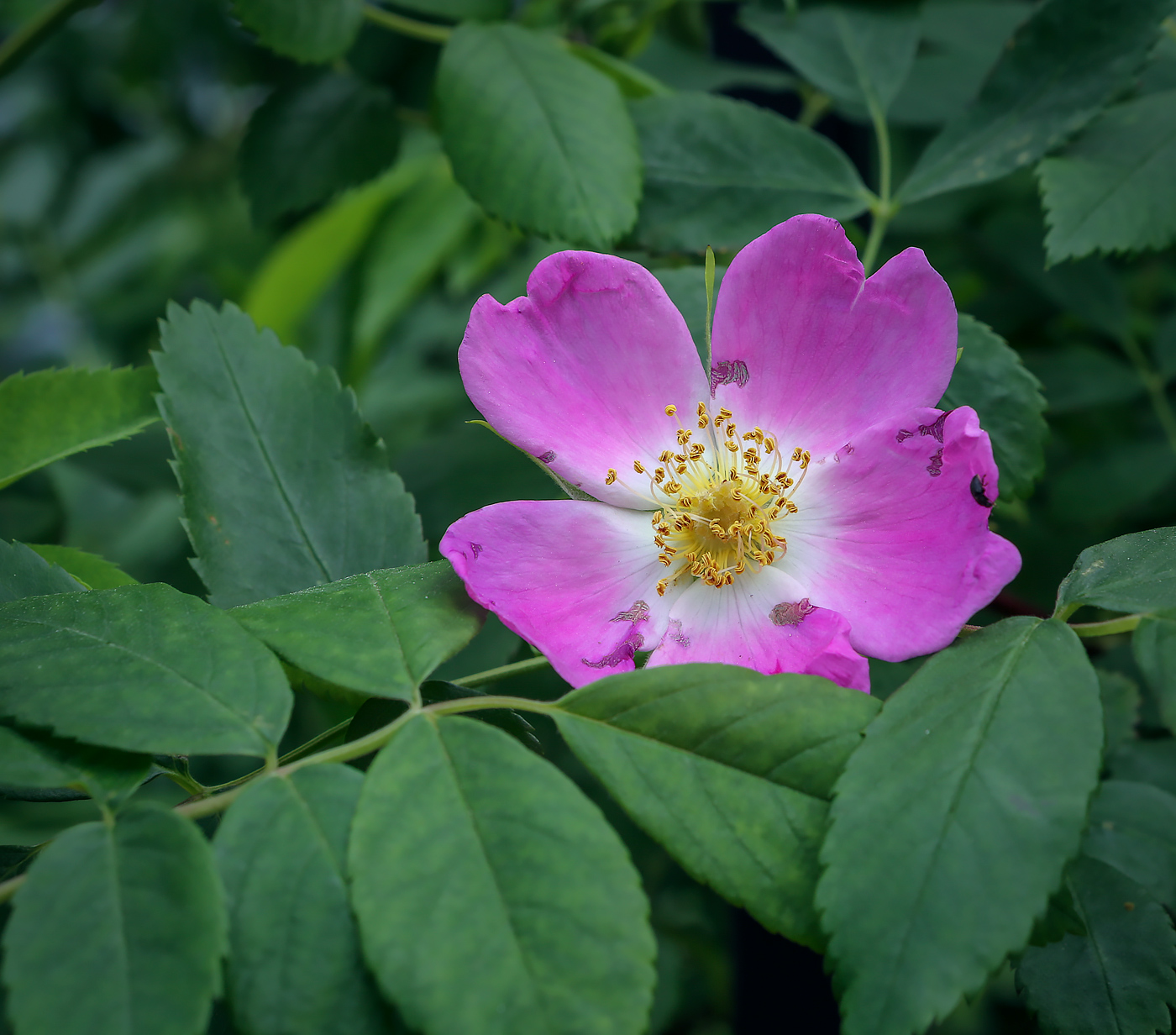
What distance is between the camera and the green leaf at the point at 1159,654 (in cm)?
60

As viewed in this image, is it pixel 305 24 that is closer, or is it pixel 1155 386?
pixel 305 24

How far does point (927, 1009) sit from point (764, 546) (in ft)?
1.39

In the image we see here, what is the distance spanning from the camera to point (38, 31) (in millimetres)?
1111

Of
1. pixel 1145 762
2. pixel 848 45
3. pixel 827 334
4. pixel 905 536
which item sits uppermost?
pixel 848 45

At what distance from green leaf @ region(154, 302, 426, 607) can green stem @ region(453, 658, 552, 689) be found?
0.41 feet

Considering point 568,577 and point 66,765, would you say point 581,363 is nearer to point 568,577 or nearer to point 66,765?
point 568,577

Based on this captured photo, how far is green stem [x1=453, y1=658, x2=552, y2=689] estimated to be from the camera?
2.33ft

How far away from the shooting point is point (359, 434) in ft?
2.76

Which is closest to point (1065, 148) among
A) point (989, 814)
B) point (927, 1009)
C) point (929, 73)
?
point (929, 73)

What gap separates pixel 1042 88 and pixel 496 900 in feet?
3.01

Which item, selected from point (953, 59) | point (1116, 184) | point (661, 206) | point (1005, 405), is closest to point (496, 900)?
point (1005, 405)

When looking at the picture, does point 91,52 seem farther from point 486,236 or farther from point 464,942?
point 464,942

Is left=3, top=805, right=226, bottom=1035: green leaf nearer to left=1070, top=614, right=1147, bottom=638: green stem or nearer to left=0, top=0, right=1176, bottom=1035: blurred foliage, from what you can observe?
left=0, top=0, right=1176, bottom=1035: blurred foliage

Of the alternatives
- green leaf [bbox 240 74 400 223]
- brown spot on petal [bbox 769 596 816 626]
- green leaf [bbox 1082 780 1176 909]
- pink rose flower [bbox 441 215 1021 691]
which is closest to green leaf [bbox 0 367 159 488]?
pink rose flower [bbox 441 215 1021 691]
